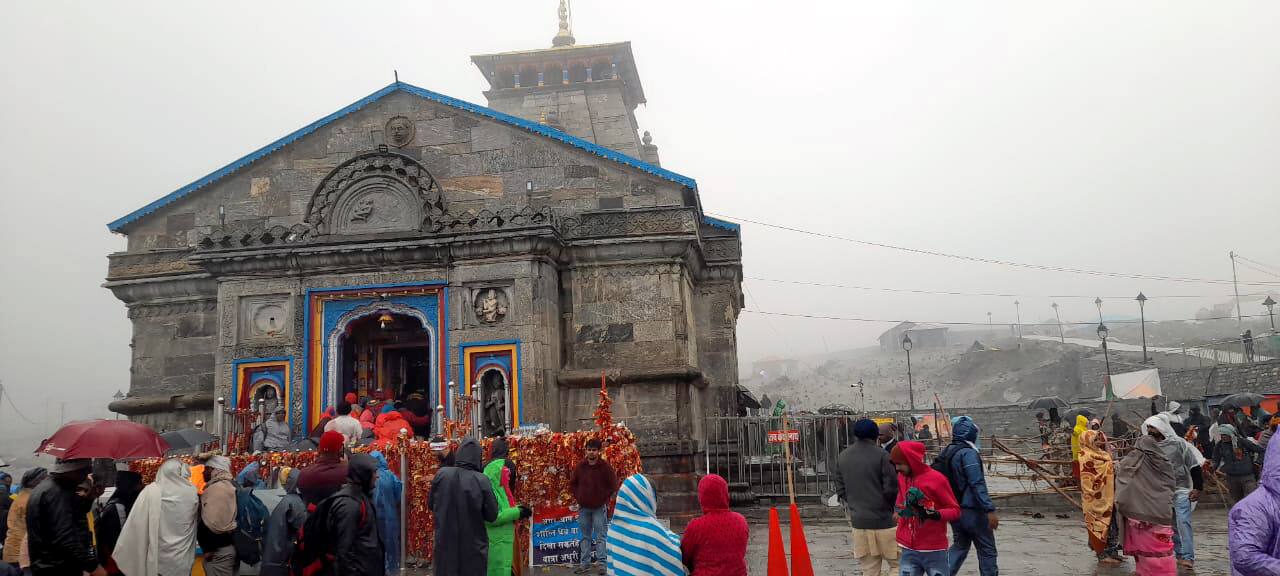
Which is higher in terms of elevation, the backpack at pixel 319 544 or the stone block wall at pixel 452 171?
the stone block wall at pixel 452 171

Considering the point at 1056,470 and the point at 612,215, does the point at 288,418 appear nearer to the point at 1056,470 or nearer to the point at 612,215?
the point at 612,215

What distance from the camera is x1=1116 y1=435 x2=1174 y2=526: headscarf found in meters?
9.15

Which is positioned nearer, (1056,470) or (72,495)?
(72,495)

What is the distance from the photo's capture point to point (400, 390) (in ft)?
71.2

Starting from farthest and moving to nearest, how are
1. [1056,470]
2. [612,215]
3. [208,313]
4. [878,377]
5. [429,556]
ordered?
1. [878,377]
2. [1056,470]
3. [208,313]
4. [612,215]
5. [429,556]

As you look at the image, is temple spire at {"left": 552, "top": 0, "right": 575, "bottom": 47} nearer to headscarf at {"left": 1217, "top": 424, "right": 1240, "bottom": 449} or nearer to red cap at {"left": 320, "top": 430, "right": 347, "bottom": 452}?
headscarf at {"left": 1217, "top": 424, "right": 1240, "bottom": 449}

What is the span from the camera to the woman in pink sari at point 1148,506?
9086mm

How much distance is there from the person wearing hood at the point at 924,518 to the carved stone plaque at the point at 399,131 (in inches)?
594

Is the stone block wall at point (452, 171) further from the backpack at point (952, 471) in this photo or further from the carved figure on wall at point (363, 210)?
the backpack at point (952, 471)

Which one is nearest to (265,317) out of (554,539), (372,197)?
(372,197)

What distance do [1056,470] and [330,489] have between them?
20.5 m

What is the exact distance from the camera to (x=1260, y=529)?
14.8ft

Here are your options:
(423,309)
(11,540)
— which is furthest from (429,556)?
(423,309)

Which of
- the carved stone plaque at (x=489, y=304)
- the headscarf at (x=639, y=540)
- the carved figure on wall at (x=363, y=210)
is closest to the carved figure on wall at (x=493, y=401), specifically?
the carved stone plaque at (x=489, y=304)
